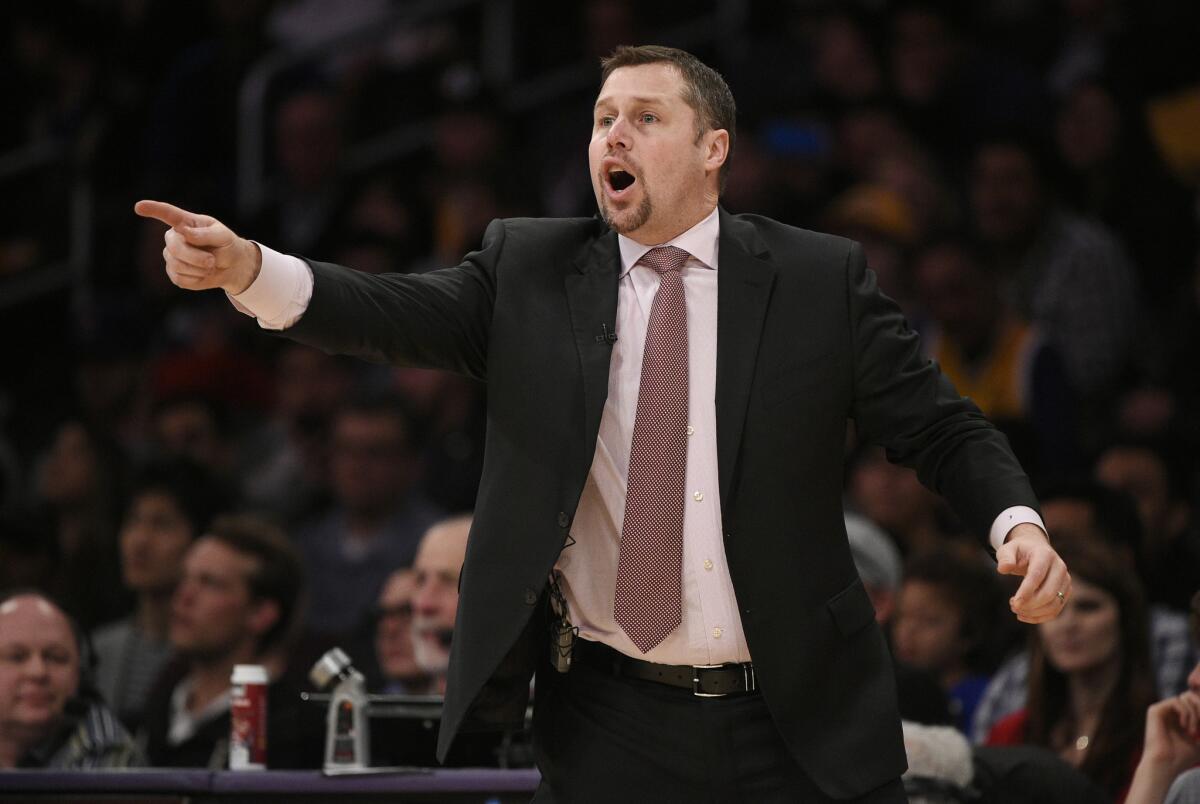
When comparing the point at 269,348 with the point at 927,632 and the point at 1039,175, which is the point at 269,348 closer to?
the point at 1039,175

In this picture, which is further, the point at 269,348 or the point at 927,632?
the point at 269,348

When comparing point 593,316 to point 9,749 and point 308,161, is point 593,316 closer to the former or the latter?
point 9,749

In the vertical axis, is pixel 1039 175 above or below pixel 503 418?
above

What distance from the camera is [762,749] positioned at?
2.90 meters

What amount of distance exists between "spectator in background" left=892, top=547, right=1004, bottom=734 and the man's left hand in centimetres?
274

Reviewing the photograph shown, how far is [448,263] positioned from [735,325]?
5.28 metres

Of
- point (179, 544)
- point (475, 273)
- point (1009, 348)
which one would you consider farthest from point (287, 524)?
point (475, 273)

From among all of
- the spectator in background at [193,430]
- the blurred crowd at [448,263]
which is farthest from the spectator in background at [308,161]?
the spectator in background at [193,430]

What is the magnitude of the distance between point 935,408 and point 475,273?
2.65 feet

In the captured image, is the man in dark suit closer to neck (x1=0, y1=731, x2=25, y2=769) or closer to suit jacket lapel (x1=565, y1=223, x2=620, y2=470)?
suit jacket lapel (x1=565, y1=223, x2=620, y2=470)

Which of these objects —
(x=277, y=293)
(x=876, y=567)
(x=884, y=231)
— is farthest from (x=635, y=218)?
(x=884, y=231)

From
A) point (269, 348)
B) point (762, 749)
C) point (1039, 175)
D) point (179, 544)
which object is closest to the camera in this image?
point (762, 749)

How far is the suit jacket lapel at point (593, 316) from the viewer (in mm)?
2945

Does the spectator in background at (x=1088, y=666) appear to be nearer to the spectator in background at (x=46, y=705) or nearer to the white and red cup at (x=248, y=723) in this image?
the white and red cup at (x=248, y=723)
